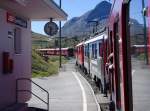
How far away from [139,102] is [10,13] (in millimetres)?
9496

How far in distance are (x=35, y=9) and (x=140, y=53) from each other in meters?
9.82

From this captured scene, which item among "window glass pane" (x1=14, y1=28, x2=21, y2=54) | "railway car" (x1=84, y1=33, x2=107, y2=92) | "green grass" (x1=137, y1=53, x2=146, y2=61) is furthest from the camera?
"railway car" (x1=84, y1=33, x2=107, y2=92)

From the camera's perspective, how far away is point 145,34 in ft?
15.9

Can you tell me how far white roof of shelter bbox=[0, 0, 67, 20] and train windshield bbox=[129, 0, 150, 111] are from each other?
6.33 metres

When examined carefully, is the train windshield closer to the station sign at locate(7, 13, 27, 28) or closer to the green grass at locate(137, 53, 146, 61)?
the green grass at locate(137, 53, 146, 61)

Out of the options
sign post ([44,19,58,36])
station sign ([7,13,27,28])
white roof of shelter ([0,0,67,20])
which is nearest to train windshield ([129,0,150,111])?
white roof of shelter ([0,0,67,20])

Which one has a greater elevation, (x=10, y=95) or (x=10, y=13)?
(x=10, y=13)

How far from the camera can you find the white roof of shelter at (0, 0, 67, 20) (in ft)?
42.0

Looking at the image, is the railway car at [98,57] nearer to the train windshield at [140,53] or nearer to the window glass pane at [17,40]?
the window glass pane at [17,40]

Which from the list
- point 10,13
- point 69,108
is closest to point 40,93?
point 69,108

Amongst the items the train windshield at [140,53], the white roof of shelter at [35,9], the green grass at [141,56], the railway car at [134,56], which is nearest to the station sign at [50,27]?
the white roof of shelter at [35,9]

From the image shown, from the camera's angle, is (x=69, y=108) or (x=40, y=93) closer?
(x=69, y=108)

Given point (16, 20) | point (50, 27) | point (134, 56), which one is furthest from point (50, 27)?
point (134, 56)

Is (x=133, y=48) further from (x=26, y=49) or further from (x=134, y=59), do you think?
(x=26, y=49)
